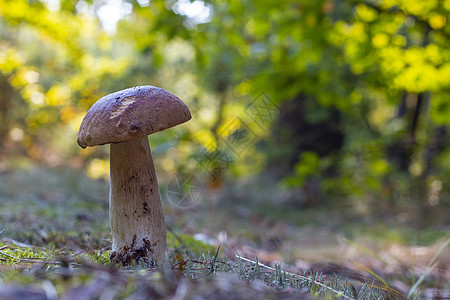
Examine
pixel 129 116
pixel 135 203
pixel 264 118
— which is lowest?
pixel 135 203

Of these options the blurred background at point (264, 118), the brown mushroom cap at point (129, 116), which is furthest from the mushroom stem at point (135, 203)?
the blurred background at point (264, 118)

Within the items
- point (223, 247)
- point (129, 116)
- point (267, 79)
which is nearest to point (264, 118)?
point (267, 79)

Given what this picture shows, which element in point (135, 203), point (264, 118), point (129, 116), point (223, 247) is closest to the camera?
point (129, 116)

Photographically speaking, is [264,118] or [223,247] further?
[264,118]

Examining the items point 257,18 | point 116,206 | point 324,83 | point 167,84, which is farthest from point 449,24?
point 167,84

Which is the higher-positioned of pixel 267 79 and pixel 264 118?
pixel 267 79

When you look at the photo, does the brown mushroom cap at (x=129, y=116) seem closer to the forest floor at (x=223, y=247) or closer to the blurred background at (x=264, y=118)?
the forest floor at (x=223, y=247)

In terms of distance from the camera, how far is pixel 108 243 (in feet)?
6.19

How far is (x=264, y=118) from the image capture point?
4.58 m

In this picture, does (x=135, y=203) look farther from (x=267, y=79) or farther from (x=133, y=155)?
(x=267, y=79)

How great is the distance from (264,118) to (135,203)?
10.5 ft

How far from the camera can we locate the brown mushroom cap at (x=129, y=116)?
1.37 meters

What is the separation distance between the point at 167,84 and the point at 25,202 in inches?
196

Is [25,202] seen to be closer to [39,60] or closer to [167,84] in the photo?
[167,84]
